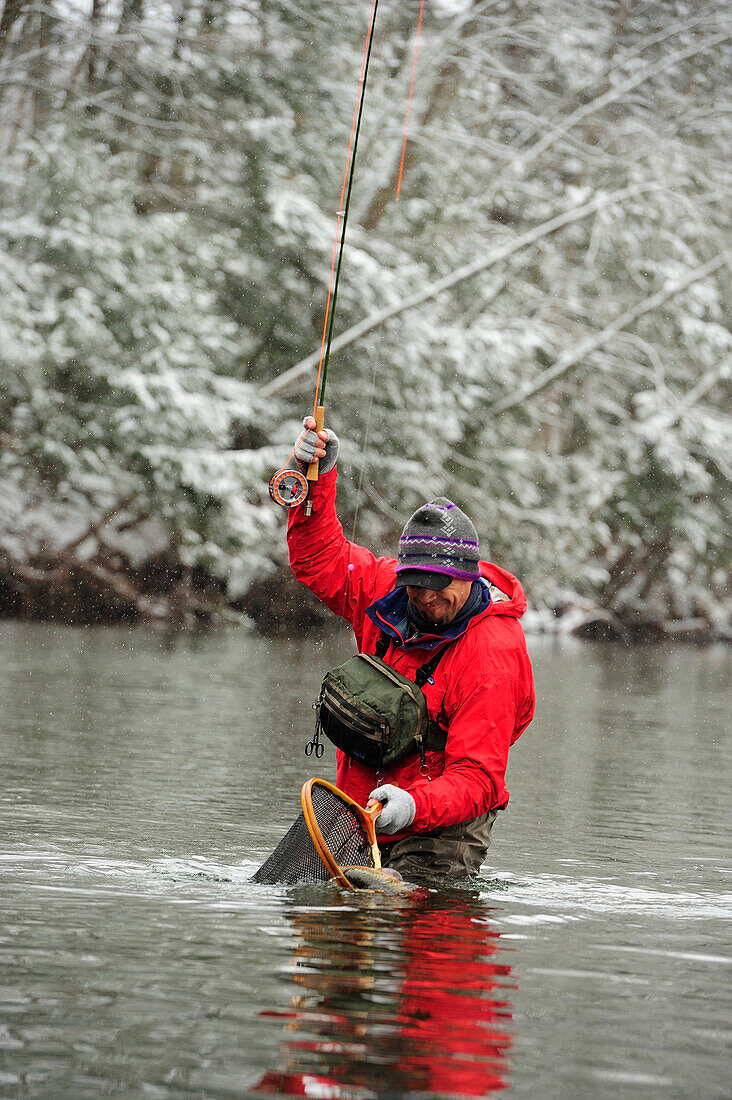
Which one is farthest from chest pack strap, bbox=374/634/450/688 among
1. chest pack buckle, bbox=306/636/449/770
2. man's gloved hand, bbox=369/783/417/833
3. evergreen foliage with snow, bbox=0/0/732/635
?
evergreen foliage with snow, bbox=0/0/732/635

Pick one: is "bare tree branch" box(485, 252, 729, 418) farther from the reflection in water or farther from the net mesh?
the reflection in water

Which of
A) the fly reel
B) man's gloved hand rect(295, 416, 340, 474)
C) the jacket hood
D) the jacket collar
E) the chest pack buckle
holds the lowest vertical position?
the chest pack buckle

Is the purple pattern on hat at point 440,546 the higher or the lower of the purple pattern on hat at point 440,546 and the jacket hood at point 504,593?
the higher

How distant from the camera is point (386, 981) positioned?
4160mm

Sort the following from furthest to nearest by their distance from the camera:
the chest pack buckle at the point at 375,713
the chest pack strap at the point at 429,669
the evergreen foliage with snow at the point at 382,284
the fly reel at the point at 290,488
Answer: the evergreen foliage with snow at the point at 382,284 < the fly reel at the point at 290,488 < the chest pack strap at the point at 429,669 < the chest pack buckle at the point at 375,713

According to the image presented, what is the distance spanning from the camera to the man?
5281mm

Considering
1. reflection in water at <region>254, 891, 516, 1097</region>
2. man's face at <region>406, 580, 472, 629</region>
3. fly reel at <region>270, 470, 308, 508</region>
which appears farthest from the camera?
fly reel at <region>270, 470, 308, 508</region>

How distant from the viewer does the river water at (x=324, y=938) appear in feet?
11.4

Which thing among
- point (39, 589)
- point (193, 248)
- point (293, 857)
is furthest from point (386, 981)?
point (193, 248)

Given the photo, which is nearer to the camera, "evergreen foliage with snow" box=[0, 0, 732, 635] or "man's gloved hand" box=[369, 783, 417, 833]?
"man's gloved hand" box=[369, 783, 417, 833]

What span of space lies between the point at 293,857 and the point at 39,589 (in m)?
15.0

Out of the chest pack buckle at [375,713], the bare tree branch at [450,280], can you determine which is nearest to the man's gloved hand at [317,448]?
the chest pack buckle at [375,713]

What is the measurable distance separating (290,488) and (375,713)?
880 millimetres

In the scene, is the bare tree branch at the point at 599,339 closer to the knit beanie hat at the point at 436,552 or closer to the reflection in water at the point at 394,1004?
the knit beanie hat at the point at 436,552
